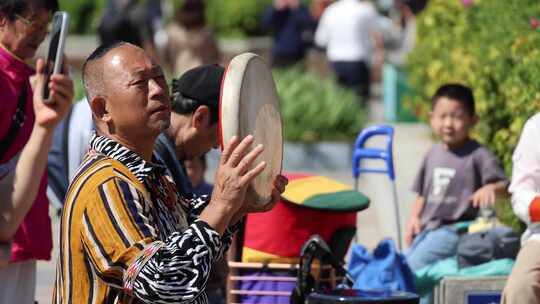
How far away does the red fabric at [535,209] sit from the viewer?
5117 mm

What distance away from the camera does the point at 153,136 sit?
3.63 meters

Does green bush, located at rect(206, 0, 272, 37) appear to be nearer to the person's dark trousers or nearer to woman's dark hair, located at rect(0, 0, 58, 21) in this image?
the person's dark trousers

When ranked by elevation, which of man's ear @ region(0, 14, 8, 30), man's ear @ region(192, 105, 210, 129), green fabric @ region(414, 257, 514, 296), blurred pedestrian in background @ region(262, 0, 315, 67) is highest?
blurred pedestrian in background @ region(262, 0, 315, 67)

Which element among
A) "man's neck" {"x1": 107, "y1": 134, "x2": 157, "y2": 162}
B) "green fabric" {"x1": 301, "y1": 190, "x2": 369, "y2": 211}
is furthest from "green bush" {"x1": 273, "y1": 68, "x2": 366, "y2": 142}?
"man's neck" {"x1": 107, "y1": 134, "x2": 157, "y2": 162}

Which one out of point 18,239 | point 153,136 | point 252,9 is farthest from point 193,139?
point 252,9

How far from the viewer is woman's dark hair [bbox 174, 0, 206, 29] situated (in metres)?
14.5

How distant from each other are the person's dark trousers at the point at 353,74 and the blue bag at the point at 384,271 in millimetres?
9930

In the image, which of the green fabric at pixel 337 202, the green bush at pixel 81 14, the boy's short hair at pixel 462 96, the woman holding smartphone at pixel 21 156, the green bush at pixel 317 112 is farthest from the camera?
the green bush at pixel 81 14

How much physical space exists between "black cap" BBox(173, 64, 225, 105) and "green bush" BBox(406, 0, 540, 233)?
177 centimetres

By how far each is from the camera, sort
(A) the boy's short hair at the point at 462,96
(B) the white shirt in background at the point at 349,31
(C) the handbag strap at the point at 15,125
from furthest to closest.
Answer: (B) the white shirt in background at the point at 349,31, (A) the boy's short hair at the point at 462,96, (C) the handbag strap at the point at 15,125

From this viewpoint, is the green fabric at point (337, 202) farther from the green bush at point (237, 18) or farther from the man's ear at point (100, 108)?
the green bush at point (237, 18)

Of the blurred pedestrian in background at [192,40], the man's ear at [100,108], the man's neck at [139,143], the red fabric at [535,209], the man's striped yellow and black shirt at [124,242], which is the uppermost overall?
the blurred pedestrian in background at [192,40]

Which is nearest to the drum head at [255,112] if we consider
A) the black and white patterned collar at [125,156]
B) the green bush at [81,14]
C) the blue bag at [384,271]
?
the black and white patterned collar at [125,156]

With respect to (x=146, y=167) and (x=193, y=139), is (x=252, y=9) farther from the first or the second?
(x=146, y=167)
